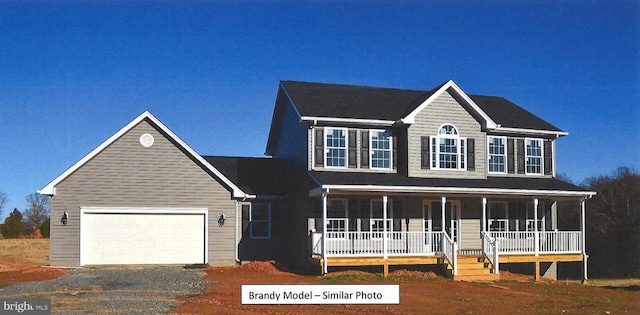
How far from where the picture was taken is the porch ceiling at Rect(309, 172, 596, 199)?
22.8m

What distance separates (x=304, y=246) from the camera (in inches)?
977

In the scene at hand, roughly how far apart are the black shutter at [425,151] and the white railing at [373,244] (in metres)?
2.78

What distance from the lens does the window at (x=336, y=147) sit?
25000mm

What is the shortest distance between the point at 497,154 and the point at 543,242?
4.11 meters

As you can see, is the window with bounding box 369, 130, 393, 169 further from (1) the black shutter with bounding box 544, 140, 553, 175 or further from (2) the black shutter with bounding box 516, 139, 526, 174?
(1) the black shutter with bounding box 544, 140, 553, 175

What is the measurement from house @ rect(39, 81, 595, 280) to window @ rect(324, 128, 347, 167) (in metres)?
0.04

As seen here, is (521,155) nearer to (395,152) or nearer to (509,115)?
(509,115)

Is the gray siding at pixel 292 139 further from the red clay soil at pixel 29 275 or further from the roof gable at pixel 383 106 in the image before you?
the red clay soil at pixel 29 275

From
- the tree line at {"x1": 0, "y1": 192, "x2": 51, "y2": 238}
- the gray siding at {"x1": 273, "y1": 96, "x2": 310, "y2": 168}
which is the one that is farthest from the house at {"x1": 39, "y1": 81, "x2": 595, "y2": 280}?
the tree line at {"x1": 0, "y1": 192, "x2": 51, "y2": 238}

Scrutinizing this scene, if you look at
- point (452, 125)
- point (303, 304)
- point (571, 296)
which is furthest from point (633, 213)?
point (303, 304)

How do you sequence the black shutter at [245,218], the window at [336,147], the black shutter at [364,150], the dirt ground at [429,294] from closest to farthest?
the dirt ground at [429,294] → the window at [336,147] → the black shutter at [364,150] → the black shutter at [245,218]

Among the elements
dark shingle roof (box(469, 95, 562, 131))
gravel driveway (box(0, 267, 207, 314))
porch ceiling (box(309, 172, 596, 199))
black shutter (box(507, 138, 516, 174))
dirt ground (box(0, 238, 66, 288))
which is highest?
dark shingle roof (box(469, 95, 562, 131))

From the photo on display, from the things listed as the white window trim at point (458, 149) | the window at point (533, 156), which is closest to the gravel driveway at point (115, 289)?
the white window trim at point (458, 149)

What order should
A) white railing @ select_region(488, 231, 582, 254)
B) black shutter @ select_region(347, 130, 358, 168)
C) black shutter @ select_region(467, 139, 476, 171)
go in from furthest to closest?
black shutter @ select_region(467, 139, 476, 171) < black shutter @ select_region(347, 130, 358, 168) < white railing @ select_region(488, 231, 582, 254)
